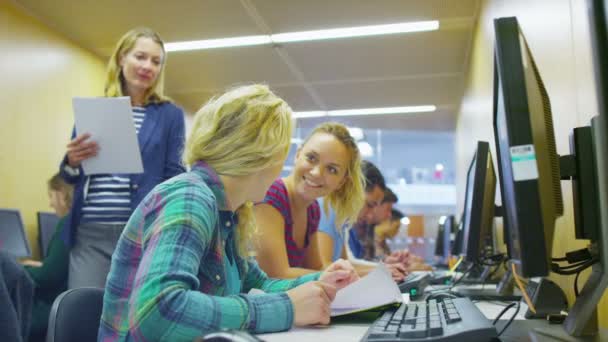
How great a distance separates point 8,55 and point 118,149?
151 centimetres

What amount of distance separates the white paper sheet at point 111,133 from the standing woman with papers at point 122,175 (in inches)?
1.4

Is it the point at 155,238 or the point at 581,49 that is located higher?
the point at 581,49

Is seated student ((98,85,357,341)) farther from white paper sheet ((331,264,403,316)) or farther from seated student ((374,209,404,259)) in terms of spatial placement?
seated student ((374,209,404,259))

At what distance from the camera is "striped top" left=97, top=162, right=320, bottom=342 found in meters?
0.71

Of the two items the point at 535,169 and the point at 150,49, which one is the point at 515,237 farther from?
the point at 150,49

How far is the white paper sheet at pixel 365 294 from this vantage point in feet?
3.15

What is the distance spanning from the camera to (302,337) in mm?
773

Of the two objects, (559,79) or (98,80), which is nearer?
(559,79)

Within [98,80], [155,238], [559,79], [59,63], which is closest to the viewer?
[155,238]

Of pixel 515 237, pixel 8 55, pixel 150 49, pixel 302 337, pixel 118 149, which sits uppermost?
pixel 8 55

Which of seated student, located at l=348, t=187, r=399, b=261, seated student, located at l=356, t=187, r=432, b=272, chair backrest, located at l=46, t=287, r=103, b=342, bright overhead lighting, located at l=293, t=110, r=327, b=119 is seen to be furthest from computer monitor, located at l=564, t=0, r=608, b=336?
bright overhead lighting, located at l=293, t=110, r=327, b=119

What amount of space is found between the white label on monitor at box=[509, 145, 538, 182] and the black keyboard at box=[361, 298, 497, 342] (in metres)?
0.19

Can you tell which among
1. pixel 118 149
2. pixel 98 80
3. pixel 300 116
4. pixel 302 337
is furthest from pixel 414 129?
pixel 302 337

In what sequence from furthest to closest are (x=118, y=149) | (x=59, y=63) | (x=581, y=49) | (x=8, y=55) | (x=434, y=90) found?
(x=434, y=90), (x=59, y=63), (x=8, y=55), (x=118, y=149), (x=581, y=49)
